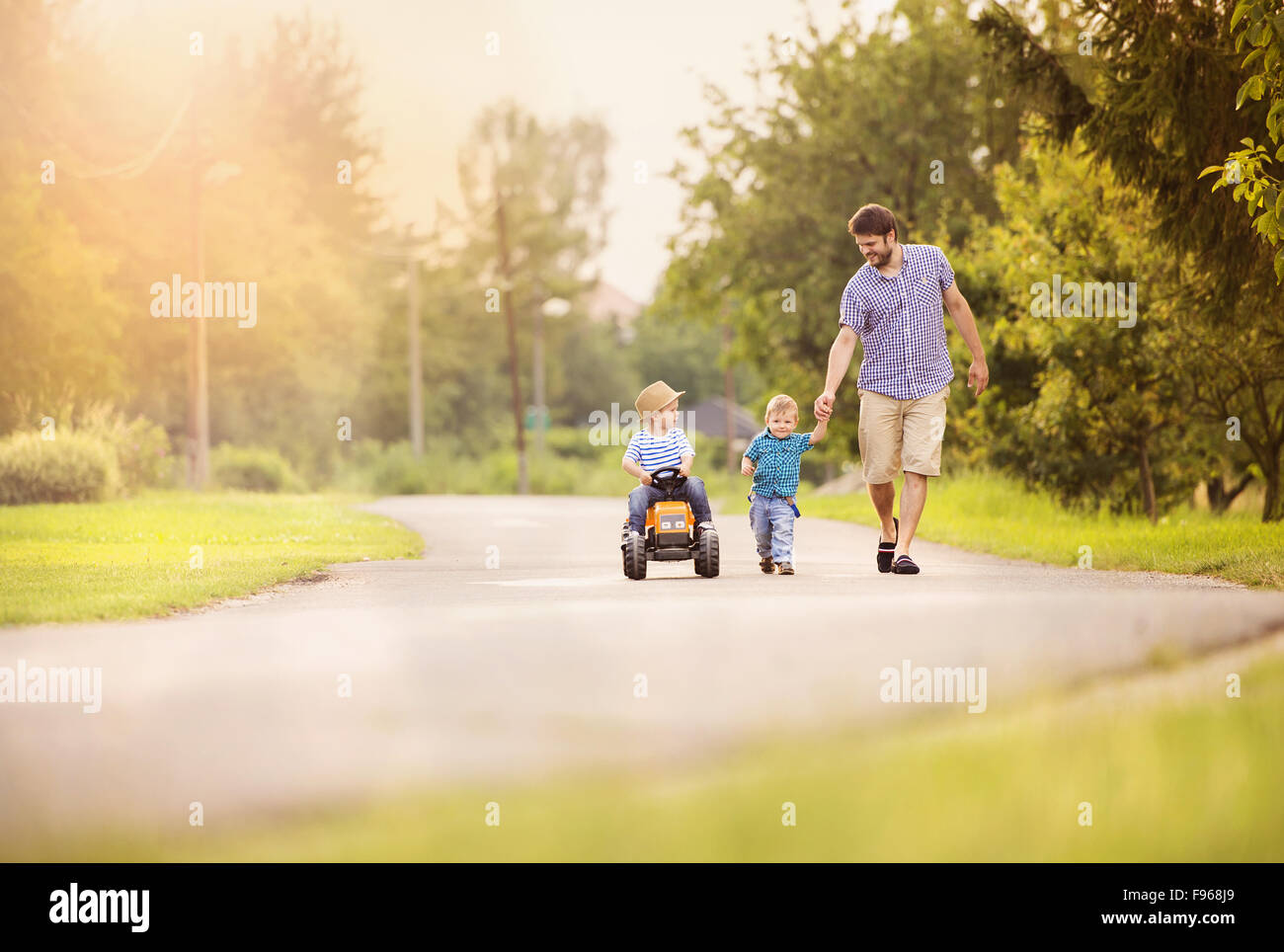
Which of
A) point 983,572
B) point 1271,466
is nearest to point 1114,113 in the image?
point 983,572

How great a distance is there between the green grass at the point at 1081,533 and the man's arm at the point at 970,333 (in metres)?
1.88

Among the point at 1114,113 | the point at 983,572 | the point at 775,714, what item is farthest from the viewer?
the point at 1114,113

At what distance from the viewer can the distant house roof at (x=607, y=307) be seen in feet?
258

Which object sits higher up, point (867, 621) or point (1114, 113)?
point (1114, 113)

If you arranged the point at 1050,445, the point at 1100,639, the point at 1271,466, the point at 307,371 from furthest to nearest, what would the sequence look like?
the point at 307,371 → the point at 1050,445 → the point at 1271,466 → the point at 1100,639

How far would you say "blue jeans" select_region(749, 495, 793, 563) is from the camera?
956 cm

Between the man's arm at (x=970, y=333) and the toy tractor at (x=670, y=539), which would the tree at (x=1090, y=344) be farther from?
the toy tractor at (x=670, y=539)

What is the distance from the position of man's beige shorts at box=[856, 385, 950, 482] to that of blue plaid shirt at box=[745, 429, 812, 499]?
43cm

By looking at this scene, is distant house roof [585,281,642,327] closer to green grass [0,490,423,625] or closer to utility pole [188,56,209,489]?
utility pole [188,56,209,489]

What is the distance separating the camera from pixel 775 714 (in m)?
4.88

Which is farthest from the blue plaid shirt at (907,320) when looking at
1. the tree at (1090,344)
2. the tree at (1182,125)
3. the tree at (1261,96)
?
the tree at (1090,344)

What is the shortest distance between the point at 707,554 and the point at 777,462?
2.64ft
